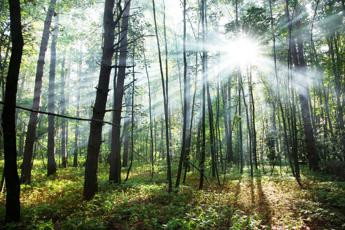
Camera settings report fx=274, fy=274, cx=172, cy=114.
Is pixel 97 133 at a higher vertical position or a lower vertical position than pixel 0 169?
higher

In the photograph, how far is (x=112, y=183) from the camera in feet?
35.2

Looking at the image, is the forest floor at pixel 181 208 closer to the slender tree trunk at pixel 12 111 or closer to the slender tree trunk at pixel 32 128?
the slender tree trunk at pixel 32 128

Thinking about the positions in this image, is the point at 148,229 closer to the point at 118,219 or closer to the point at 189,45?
the point at 118,219

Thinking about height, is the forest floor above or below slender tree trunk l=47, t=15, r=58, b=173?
below

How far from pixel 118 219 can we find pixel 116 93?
6.12m

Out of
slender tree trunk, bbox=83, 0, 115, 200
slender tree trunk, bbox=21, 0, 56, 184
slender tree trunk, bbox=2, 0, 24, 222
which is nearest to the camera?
slender tree trunk, bbox=2, 0, 24, 222

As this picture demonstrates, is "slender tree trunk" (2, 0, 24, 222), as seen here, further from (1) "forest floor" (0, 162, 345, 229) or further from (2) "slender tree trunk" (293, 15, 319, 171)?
(2) "slender tree trunk" (293, 15, 319, 171)

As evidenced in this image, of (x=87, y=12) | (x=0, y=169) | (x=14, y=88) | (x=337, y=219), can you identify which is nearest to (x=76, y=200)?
(x=14, y=88)

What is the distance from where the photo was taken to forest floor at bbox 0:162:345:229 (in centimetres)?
579

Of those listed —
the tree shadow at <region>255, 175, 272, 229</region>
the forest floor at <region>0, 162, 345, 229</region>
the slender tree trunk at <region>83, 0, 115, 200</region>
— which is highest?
the slender tree trunk at <region>83, 0, 115, 200</region>

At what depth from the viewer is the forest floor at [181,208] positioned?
579cm

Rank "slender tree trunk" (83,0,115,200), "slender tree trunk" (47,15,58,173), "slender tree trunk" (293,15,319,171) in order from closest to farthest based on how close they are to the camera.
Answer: "slender tree trunk" (83,0,115,200)
"slender tree trunk" (47,15,58,173)
"slender tree trunk" (293,15,319,171)

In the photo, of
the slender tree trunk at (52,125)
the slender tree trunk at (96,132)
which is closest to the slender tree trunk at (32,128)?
the slender tree trunk at (52,125)

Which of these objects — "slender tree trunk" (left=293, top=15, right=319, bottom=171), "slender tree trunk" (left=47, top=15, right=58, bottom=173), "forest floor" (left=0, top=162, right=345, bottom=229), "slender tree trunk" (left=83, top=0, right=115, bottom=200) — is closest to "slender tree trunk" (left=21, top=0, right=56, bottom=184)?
"forest floor" (left=0, top=162, right=345, bottom=229)
